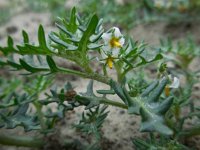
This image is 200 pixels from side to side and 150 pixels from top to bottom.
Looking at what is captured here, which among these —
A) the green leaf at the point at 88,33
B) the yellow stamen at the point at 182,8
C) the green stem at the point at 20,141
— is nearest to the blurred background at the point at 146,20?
the yellow stamen at the point at 182,8

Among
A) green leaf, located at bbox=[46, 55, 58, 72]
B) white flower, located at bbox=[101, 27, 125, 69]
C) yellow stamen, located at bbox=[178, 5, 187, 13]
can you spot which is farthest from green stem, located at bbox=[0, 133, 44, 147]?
yellow stamen, located at bbox=[178, 5, 187, 13]

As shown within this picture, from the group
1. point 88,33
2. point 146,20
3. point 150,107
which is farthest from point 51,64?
point 146,20

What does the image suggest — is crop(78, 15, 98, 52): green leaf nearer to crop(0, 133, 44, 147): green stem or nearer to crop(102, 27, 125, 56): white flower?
crop(102, 27, 125, 56): white flower

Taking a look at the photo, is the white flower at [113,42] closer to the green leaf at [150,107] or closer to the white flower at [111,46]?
the white flower at [111,46]

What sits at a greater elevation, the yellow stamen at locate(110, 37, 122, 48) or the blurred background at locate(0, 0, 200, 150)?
the blurred background at locate(0, 0, 200, 150)

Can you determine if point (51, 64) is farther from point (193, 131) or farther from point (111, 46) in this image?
point (193, 131)
